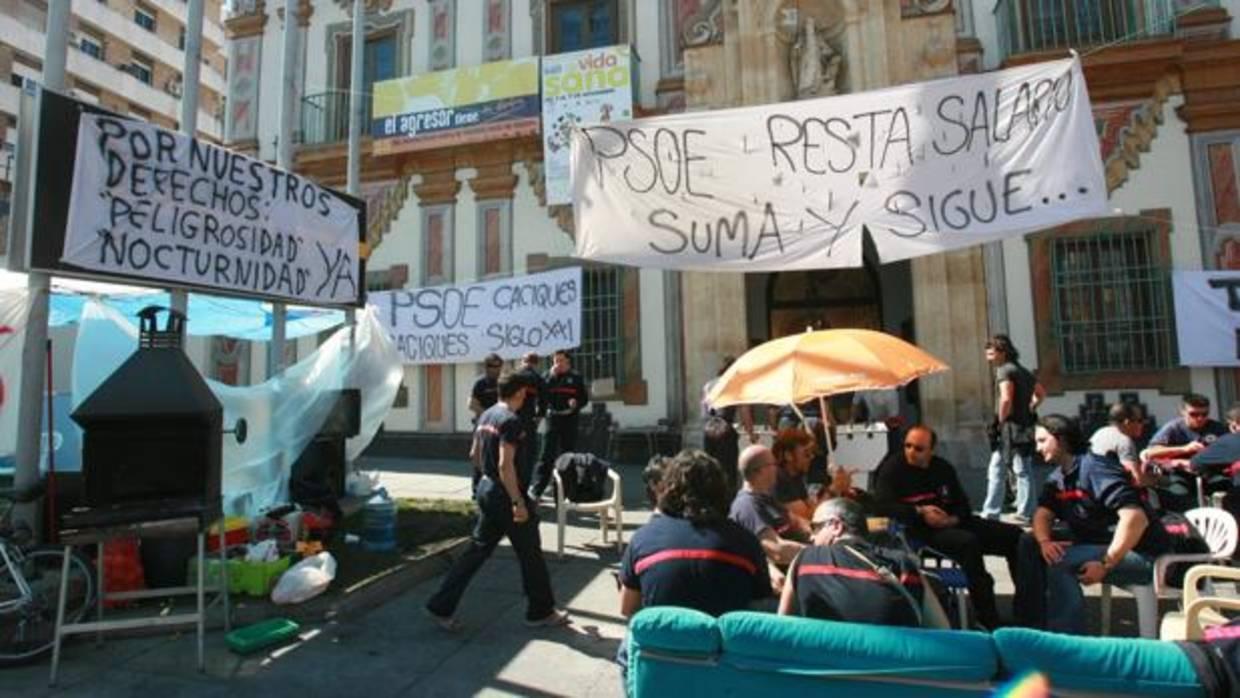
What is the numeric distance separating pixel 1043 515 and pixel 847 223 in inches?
81.1

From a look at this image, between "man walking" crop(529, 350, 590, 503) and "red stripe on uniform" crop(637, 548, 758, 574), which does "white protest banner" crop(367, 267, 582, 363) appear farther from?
"red stripe on uniform" crop(637, 548, 758, 574)

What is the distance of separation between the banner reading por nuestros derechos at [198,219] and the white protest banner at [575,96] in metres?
5.36

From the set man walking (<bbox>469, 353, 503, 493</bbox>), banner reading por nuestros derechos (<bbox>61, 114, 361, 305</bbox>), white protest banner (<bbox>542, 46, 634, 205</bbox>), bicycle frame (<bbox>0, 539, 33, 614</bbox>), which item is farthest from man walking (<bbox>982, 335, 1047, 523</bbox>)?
white protest banner (<bbox>542, 46, 634, 205</bbox>)

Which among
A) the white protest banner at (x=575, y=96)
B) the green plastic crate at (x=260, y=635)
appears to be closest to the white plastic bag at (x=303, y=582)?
the green plastic crate at (x=260, y=635)

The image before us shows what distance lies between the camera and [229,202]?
6254 millimetres

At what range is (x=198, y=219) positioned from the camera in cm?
593

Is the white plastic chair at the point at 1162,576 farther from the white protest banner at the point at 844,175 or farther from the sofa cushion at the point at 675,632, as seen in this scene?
the sofa cushion at the point at 675,632

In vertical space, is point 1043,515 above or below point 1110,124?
below

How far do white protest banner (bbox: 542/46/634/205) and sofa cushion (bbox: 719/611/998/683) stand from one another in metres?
10.6

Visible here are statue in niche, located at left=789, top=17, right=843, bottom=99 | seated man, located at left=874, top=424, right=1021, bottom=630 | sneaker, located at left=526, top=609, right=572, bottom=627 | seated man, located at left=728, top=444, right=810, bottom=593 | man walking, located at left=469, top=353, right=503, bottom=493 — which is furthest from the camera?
statue in niche, located at left=789, top=17, right=843, bottom=99

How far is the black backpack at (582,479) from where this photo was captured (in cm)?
636

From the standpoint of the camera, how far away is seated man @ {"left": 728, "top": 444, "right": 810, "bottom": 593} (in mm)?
3908

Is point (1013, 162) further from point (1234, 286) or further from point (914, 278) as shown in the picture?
point (1234, 286)

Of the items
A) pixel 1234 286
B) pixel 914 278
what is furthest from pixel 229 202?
pixel 1234 286
